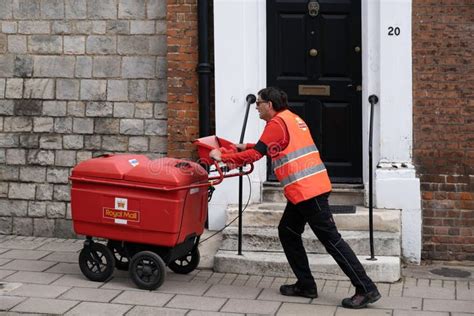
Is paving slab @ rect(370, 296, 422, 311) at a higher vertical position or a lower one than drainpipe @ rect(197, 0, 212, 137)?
lower

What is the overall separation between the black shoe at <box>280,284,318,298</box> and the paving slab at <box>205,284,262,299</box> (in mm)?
243

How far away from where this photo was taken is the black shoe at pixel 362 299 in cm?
642

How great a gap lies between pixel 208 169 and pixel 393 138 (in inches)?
79.4

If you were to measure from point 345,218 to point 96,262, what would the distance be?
242 centimetres

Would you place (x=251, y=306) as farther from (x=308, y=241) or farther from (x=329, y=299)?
(x=308, y=241)

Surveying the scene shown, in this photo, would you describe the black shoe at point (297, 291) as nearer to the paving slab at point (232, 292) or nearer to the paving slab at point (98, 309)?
the paving slab at point (232, 292)

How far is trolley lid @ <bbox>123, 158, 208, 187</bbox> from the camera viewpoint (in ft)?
21.9

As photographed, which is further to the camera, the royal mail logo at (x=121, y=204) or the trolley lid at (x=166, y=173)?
the royal mail logo at (x=121, y=204)

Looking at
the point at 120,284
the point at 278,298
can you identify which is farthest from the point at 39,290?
the point at 278,298

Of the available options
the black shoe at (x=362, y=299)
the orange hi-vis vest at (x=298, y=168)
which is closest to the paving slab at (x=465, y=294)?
the black shoe at (x=362, y=299)

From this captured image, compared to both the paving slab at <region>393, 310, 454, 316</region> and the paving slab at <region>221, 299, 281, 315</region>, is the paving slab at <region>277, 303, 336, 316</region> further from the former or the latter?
the paving slab at <region>393, 310, 454, 316</region>

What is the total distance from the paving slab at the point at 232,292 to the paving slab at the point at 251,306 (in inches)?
5.6

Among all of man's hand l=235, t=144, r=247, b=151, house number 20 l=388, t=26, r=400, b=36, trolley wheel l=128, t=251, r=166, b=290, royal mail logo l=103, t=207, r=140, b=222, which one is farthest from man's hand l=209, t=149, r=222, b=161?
house number 20 l=388, t=26, r=400, b=36

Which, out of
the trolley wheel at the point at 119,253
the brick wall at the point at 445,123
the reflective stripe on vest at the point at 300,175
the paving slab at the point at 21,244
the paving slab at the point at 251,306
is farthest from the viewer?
the paving slab at the point at 21,244
